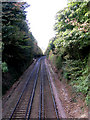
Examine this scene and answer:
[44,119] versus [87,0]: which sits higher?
[87,0]

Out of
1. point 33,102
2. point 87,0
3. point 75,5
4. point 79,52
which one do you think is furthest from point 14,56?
point 87,0

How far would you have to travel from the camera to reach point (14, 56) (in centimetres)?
1472

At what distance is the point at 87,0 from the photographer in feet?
19.8

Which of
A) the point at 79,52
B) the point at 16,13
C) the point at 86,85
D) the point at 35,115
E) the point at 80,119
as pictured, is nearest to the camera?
the point at 80,119

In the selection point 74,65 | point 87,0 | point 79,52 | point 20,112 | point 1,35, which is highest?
point 87,0

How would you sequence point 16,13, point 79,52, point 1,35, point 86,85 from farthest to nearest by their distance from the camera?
point 16,13 < point 1,35 < point 79,52 < point 86,85

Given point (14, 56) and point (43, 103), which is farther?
point (14, 56)

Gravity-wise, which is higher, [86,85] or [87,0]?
[87,0]

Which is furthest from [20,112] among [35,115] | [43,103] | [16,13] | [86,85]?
[16,13]

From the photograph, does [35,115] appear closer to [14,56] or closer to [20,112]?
[20,112]

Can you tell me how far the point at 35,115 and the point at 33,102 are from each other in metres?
1.70

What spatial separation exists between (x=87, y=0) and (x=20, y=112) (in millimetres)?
8374

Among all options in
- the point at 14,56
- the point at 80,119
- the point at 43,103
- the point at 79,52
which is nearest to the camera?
the point at 80,119

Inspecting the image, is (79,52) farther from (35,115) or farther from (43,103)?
(35,115)
